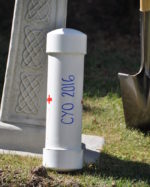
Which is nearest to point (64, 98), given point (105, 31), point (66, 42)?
point (66, 42)

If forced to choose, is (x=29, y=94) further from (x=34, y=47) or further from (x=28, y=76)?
(x=34, y=47)

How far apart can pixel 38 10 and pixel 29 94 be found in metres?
0.67

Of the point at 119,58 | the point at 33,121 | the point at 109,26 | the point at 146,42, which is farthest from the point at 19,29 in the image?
the point at 109,26

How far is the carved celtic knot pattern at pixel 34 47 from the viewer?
432 cm

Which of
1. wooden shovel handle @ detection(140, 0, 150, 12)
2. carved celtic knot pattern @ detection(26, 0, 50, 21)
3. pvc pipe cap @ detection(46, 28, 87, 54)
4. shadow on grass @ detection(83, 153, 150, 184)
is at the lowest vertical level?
shadow on grass @ detection(83, 153, 150, 184)

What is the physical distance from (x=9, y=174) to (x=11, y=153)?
71 centimetres

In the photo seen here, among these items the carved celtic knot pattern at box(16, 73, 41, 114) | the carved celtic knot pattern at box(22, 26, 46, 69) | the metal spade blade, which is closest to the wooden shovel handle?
the metal spade blade

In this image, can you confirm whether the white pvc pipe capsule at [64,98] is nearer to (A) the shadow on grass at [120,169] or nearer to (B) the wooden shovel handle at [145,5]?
(A) the shadow on grass at [120,169]

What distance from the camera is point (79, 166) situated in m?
3.97

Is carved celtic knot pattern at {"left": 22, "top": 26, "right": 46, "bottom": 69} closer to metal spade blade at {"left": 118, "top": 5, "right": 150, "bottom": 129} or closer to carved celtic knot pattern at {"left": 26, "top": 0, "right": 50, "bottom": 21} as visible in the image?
carved celtic knot pattern at {"left": 26, "top": 0, "right": 50, "bottom": 21}

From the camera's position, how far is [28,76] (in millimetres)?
4352

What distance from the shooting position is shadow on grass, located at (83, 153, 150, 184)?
13.0 ft

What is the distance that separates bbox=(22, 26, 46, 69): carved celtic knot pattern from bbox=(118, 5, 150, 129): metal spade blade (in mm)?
1075

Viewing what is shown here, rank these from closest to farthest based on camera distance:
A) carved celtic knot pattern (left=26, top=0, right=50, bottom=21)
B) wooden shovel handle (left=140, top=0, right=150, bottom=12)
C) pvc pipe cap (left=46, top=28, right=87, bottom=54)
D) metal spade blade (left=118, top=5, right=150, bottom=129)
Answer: pvc pipe cap (left=46, top=28, right=87, bottom=54), carved celtic knot pattern (left=26, top=0, right=50, bottom=21), wooden shovel handle (left=140, top=0, right=150, bottom=12), metal spade blade (left=118, top=5, right=150, bottom=129)
